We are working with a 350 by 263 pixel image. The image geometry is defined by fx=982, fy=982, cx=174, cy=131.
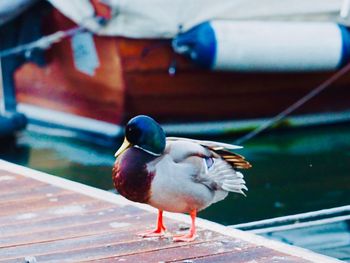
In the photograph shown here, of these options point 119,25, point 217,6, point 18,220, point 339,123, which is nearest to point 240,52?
point 217,6

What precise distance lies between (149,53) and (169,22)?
1.20 ft

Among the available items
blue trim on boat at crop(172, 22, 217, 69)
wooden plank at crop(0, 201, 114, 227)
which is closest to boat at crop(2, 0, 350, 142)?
blue trim on boat at crop(172, 22, 217, 69)

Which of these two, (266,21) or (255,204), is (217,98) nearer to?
(266,21)

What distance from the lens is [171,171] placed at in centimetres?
376

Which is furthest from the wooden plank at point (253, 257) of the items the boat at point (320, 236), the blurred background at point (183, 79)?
the blurred background at point (183, 79)

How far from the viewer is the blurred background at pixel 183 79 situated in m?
8.34

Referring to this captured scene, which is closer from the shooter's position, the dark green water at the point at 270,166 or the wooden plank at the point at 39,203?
the wooden plank at the point at 39,203

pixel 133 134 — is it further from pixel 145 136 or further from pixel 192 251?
pixel 192 251

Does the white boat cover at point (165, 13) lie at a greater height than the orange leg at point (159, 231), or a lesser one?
greater

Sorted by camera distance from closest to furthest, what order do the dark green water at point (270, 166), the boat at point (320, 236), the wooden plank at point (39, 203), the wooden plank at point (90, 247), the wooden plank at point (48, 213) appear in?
the wooden plank at point (90, 247)
the wooden plank at point (48, 213)
the wooden plank at point (39, 203)
the boat at point (320, 236)
the dark green water at point (270, 166)

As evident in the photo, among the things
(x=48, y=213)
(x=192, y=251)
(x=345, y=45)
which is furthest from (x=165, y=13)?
(x=192, y=251)

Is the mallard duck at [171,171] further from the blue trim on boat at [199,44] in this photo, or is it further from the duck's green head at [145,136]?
the blue trim on boat at [199,44]

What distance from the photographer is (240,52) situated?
834 centimetres

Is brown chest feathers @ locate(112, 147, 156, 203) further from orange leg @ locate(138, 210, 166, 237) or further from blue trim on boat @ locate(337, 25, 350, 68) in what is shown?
blue trim on boat @ locate(337, 25, 350, 68)
